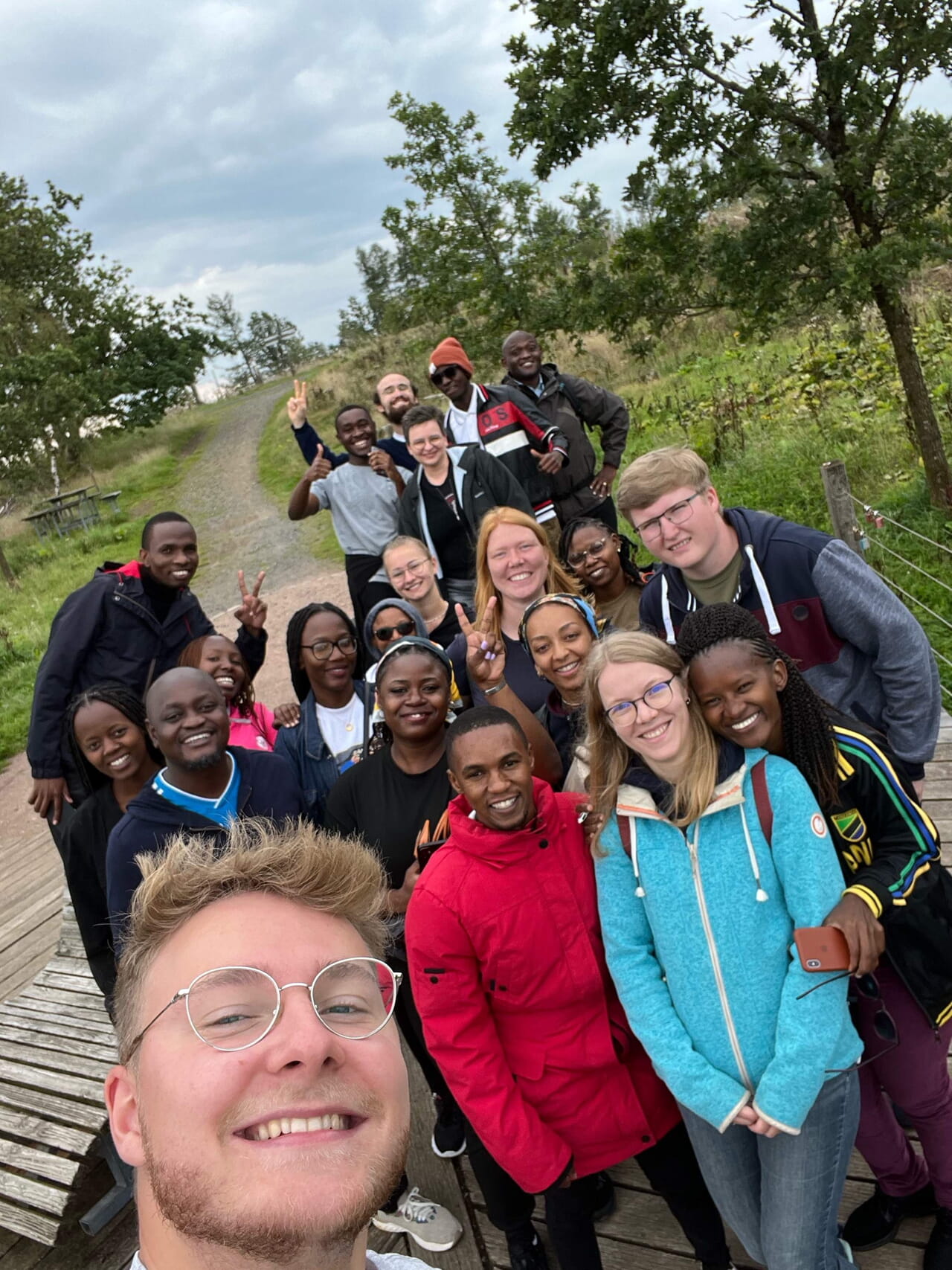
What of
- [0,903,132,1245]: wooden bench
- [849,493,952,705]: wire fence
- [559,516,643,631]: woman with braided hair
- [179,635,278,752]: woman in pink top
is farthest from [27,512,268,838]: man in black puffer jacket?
[849,493,952,705]: wire fence

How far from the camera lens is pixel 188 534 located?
14.6 ft

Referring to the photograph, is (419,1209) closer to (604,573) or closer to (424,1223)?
(424,1223)

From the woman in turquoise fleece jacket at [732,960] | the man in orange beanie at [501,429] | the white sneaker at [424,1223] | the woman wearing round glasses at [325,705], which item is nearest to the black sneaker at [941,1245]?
the woman in turquoise fleece jacket at [732,960]

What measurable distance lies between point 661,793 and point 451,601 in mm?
2762

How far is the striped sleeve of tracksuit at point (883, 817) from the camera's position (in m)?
2.14

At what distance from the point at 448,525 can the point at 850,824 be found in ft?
10.2

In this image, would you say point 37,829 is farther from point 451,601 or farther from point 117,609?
point 451,601

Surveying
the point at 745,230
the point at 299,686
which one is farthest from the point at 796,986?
the point at 745,230

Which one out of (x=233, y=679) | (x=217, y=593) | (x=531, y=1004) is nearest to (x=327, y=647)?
(x=233, y=679)

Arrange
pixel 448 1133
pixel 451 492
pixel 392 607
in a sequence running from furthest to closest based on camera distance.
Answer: pixel 451 492, pixel 392 607, pixel 448 1133

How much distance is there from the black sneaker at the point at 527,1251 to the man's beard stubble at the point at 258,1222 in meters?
1.70

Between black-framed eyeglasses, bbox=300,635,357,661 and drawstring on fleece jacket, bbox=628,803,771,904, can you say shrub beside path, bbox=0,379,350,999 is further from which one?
drawstring on fleece jacket, bbox=628,803,771,904

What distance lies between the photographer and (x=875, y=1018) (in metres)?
2.20

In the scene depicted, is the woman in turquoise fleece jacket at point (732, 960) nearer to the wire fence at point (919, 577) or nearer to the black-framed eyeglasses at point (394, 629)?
the black-framed eyeglasses at point (394, 629)
